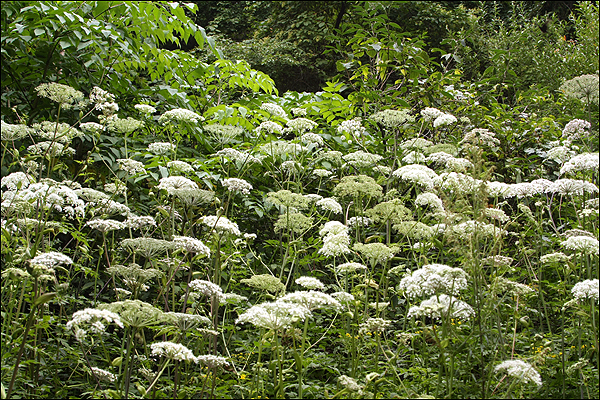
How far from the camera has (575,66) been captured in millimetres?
9508

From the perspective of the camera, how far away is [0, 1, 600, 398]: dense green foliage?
2.57m

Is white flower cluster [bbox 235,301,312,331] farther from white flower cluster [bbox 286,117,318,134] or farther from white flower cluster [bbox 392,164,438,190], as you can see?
white flower cluster [bbox 286,117,318,134]

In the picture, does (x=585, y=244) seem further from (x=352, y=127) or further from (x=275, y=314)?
(x=352, y=127)

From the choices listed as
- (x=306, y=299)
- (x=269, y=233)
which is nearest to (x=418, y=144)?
(x=269, y=233)

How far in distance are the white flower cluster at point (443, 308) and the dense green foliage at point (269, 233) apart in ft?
0.10

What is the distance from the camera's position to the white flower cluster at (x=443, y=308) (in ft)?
7.99

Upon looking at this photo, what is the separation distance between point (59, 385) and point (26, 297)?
0.55 metres

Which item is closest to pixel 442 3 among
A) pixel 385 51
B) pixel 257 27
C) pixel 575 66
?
pixel 257 27

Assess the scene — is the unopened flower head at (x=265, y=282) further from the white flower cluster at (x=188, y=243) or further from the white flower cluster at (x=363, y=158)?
the white flower cluster at (x=363, y=158)

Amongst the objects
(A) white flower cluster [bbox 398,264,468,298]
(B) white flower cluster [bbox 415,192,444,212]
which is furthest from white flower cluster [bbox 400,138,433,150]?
(A) white flower cluster [bbox 398,264,468,298]

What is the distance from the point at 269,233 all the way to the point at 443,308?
2.52 m

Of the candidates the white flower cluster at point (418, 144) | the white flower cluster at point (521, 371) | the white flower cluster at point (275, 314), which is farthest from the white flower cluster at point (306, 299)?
the white flower cluster at point (418, 144)

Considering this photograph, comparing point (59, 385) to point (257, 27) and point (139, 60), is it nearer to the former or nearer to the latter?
point (139, 60)

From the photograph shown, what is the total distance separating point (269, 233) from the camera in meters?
4.78
